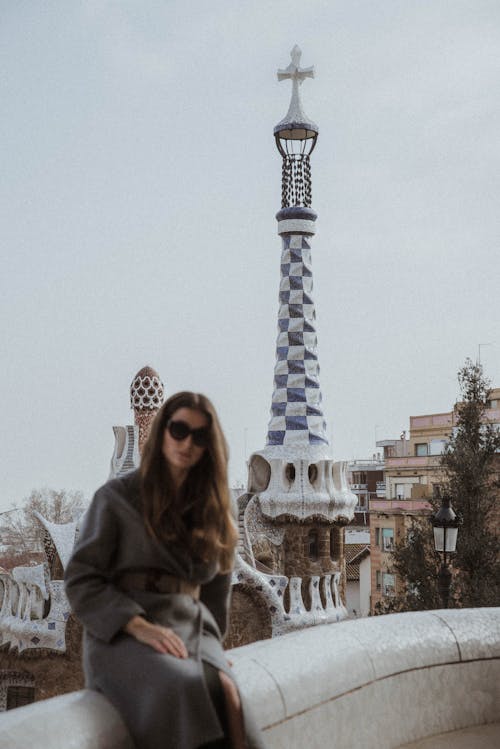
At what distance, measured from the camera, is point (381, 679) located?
8.32 ft

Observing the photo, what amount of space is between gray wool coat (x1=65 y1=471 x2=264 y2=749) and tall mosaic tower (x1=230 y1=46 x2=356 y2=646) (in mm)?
8935

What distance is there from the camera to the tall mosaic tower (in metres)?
11.5

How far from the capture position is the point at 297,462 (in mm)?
11688

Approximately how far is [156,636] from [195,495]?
295 millimetres

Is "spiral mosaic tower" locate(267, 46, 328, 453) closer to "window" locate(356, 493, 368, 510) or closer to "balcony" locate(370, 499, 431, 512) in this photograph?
"balcony" locate(370, 499, 431, 512)

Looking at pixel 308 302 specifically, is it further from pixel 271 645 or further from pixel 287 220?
pixel 271 645

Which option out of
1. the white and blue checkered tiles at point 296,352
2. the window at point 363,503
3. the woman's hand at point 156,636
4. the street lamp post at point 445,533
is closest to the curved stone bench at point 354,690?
the woman's hand at point 156,636

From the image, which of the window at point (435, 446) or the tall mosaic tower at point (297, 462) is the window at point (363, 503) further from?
the tall mosaic tower at point (297, 462)

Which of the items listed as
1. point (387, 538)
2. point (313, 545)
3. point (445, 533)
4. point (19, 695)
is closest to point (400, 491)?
point (387, 538)

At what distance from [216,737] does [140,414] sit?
9315 millimetres

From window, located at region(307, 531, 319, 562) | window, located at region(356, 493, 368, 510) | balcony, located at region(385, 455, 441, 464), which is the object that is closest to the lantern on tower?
window, located at region(307, 531, 319, 562)

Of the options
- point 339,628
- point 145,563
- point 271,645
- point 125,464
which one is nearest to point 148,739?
point 145,563

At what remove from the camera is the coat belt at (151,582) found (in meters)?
1.91

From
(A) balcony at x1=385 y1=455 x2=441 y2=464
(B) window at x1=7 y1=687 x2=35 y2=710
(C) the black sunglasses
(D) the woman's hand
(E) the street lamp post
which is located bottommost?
(B) window at x1=7 y1=687 x2=35 y2=710
